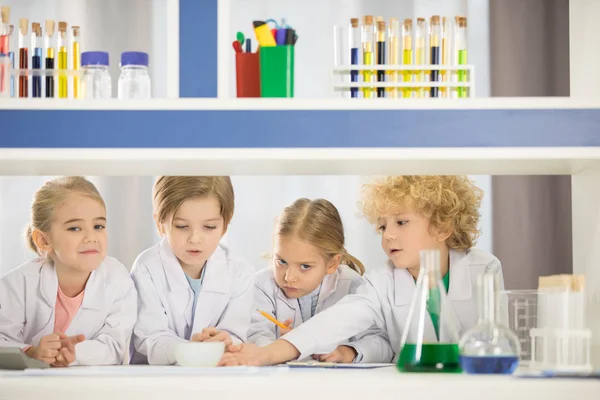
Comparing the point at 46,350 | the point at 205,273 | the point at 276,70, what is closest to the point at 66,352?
the point at 46,350

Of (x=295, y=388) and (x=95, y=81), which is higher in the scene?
(x=95, y=81)

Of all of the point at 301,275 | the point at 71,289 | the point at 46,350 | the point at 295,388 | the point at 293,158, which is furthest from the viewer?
the point at 301,275

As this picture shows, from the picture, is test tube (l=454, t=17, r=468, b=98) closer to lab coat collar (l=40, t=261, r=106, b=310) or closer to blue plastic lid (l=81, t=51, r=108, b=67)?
blue plastic lid (l=81, t=51, r=108, b=67)

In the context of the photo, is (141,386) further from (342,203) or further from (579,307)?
(342,203)

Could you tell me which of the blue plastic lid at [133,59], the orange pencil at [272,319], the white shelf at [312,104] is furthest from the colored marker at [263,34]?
the orange pencil at [272,319]

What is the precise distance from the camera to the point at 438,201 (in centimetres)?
219

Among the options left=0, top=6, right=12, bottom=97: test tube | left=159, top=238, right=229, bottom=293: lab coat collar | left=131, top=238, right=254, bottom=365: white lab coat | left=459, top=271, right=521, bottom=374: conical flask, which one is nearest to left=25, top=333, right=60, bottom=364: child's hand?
left=131, top=238, right=254, bottom=365: white lab coat

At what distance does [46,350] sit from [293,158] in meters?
0.81

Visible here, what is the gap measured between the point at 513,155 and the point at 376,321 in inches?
25.7

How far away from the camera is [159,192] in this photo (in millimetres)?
2330

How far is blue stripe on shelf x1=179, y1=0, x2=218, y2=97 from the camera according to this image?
1.70 m

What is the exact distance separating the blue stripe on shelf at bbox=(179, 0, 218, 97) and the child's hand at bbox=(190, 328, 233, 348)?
629 millimetres

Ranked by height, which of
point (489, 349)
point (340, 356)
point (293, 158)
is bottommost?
point (340, 356)

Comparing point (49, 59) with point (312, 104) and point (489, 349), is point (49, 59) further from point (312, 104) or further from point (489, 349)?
point (489, 349)
